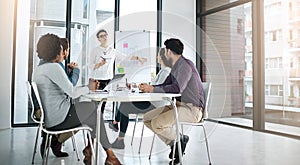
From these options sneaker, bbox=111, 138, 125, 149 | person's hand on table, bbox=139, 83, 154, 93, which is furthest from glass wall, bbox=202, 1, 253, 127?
person's hand on table, bbox=139, 83, 154, 93

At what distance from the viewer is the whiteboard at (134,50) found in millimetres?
4992

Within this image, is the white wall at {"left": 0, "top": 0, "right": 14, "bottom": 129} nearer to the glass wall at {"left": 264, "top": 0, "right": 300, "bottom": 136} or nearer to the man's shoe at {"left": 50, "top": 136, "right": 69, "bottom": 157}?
the man's shoe at {"left": 50, "top": 136, "right": 69, "bottom": 157}

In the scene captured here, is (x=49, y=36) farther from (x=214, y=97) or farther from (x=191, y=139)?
(x=214, y=97)

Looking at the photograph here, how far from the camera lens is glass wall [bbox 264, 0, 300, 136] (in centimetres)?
388

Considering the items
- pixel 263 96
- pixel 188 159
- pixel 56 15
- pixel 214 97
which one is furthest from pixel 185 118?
pixel 56 15

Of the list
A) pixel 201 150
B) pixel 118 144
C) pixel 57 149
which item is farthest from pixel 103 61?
pixel 201 150

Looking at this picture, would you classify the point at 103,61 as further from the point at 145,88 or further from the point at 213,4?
the point at 213,4

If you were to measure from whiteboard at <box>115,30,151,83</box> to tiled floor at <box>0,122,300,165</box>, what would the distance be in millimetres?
1287

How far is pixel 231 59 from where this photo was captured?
16.6 ft

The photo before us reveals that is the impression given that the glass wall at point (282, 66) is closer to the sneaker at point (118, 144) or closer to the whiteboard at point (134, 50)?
the whiteboard at point (134, 50)

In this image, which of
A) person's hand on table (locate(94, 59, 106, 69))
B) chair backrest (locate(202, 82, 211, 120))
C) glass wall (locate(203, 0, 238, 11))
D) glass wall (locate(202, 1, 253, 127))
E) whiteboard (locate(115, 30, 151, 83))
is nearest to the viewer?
chair backrest (locate(202, 82, 211, 120))

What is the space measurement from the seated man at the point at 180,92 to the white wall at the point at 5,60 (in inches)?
113

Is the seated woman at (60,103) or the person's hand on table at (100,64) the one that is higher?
the person's hand on table at (100,64)

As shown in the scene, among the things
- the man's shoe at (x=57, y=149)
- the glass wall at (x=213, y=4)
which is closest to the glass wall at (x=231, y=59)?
the glass wall at (x=213, y=4)
